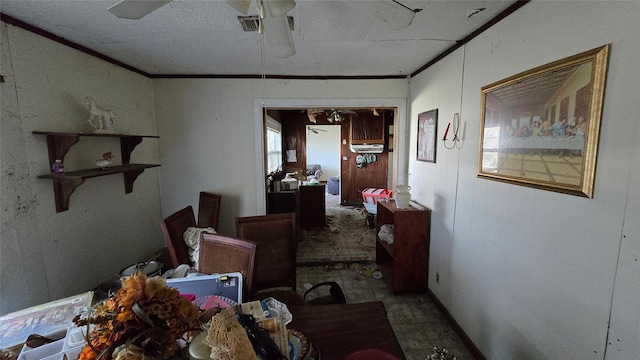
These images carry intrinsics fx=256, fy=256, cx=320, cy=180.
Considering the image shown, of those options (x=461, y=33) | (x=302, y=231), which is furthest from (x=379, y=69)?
(x=302, y=231)

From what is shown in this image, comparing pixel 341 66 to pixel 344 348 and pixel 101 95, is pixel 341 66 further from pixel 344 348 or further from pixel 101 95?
pixel 344 348

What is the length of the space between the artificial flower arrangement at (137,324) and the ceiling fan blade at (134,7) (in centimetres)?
100

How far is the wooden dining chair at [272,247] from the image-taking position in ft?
5.83

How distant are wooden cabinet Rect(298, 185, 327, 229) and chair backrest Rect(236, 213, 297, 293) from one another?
244 cm

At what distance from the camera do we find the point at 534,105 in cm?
123

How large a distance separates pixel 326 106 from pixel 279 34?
1.63 meters

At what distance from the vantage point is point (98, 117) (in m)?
1.89

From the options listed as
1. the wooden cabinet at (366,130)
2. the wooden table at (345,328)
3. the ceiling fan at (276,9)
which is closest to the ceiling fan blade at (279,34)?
the ceiling fan at (276,9)

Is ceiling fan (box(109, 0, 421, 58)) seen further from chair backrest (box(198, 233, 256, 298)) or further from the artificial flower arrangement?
chair backrest (box(198, 233, 256, 298))

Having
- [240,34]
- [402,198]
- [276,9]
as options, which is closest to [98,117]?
[240,34]

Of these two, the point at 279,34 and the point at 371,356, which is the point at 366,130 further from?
the point at 371,356

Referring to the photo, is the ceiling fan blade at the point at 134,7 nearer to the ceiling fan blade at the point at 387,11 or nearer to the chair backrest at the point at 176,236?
the ceiling fan blade at the point at 387,11

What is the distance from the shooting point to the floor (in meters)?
1.89

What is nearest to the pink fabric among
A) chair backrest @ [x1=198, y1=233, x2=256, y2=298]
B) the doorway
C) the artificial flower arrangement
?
the artificial flower arrangement
